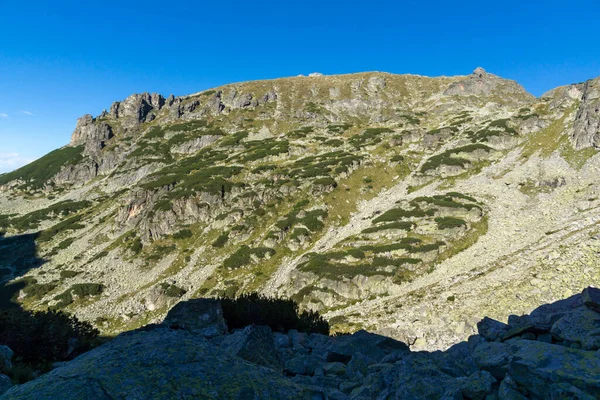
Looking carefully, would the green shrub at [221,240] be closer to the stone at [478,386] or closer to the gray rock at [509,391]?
the stone at [478,386]

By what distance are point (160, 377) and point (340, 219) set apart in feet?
200

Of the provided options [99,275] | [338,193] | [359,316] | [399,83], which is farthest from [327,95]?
[359,316]

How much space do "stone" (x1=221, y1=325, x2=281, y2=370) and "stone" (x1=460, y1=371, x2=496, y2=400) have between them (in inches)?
183

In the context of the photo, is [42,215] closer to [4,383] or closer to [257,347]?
[4,383]

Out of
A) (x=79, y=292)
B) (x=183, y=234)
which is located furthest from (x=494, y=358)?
(x=183, y=234)

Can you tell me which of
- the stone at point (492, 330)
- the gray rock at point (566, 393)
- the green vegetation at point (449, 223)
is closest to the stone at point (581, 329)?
the stone at point (492, 330)

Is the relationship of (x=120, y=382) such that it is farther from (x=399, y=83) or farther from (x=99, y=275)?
(x=399, y=83)

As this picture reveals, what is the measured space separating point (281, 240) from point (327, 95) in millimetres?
120383

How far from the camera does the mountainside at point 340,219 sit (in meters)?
35.5

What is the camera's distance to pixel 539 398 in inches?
206

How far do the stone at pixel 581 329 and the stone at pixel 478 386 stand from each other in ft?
9.26

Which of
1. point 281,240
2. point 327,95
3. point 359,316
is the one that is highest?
point 327,95

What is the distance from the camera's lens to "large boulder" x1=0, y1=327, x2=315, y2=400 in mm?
5172

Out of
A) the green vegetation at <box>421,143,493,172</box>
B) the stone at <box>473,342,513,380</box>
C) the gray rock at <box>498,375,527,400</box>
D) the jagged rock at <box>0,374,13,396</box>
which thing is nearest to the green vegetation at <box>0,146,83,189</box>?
the green vegetation at <box>421,143,493,172</box>
